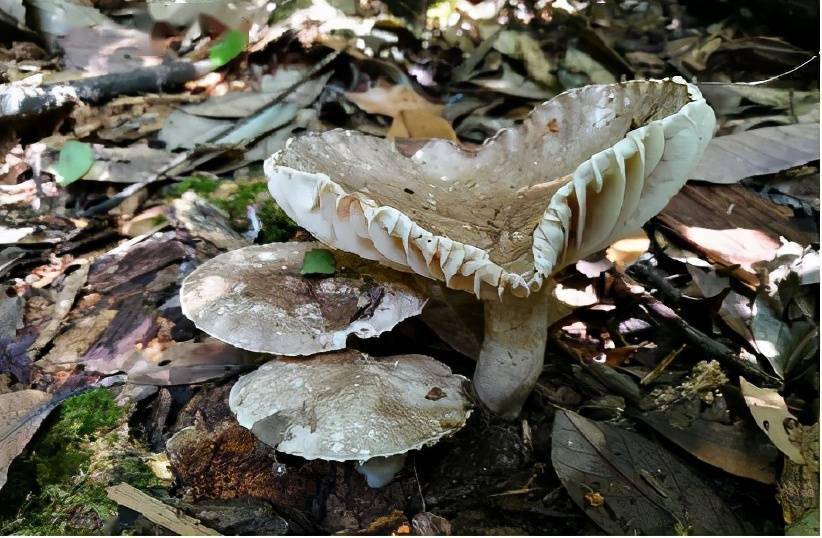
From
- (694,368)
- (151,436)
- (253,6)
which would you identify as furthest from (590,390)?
(253,6)

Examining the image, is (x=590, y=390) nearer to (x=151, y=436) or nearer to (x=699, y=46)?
(x=151, y=436)

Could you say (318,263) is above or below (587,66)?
above

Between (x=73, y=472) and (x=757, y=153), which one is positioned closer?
(x=73, y=472)

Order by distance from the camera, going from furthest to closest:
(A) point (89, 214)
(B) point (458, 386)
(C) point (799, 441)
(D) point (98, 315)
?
(A) point (89, 214) < (D) point (98, 315) < (B) point (458, 386) < (C) point (799, 441)

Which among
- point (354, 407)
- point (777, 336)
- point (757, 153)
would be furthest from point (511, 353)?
point (757, 153)

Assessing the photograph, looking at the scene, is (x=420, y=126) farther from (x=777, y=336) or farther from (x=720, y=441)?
(x=720, y=441)

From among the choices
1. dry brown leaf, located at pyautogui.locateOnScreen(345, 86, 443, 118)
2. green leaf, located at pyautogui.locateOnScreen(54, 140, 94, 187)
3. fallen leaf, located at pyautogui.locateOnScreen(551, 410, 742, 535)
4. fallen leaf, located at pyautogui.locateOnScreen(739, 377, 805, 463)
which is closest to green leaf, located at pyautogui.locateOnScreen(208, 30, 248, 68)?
dry brown leaf, located at pyautogui.locateOnScreen(345, 86, 443, 118)

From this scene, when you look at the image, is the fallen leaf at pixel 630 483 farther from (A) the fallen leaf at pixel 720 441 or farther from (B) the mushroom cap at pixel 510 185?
(B) the mushroom cap at pixel 510 185

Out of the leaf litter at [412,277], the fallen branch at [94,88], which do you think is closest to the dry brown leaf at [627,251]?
the leaf litter at [412,277]
